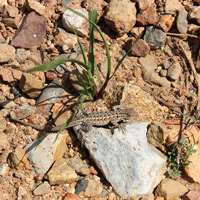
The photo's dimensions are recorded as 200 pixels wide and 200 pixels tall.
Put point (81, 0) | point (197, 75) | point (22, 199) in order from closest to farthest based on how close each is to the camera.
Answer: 1. point (22, 199)
2. point (197, 75)
3. point (81, 0)

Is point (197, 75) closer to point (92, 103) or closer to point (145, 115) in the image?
point (145, 115)

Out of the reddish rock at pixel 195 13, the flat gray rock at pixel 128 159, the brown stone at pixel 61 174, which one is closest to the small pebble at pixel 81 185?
the brown stone at pixel 61 174

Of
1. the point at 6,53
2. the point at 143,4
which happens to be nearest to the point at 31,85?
the point at 6,53

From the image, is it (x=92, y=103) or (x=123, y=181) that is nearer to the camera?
(x=123, y=181)

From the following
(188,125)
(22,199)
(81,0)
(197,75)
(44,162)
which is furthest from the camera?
(81,0)

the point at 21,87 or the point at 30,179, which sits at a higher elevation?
the point at 21,87

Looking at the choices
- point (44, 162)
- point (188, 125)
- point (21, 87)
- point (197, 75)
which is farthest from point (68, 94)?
point (197, 75)

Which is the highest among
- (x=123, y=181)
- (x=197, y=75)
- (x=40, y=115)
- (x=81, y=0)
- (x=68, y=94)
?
(x=81, y=0)
